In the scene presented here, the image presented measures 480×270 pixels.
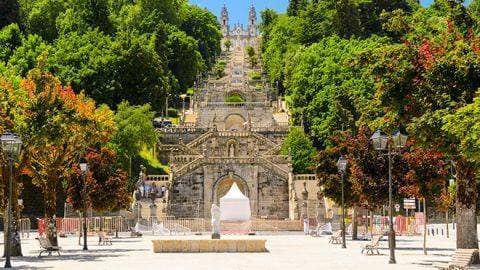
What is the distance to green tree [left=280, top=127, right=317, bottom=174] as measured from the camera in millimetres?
77125

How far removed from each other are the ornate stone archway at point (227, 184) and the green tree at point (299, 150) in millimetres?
6955

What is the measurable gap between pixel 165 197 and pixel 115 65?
1785 cm

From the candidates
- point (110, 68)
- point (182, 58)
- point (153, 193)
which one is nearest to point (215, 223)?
point (153, 193)

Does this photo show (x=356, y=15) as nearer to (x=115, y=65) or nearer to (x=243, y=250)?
(x=115, y=65)

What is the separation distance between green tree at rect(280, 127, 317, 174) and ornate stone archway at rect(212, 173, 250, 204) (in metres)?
6.96

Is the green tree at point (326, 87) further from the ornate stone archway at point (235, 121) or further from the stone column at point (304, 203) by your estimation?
the stone column at point (304, 203)

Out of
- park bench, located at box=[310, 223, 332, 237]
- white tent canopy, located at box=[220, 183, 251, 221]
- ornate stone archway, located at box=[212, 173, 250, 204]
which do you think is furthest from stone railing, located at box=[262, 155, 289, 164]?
white tent canopy, located at box=[220, 183, 251, 221]

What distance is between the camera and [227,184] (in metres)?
72.1

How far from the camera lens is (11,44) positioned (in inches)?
3243

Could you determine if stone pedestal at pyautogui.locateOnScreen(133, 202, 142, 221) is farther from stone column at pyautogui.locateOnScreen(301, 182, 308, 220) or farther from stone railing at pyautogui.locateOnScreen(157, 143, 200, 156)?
stone railing at pyautogui.locateOnScreen(157, 143, 200, 156)

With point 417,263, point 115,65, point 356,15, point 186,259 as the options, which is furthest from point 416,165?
point 356,15

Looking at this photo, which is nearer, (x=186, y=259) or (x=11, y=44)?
(x=186, y=259)

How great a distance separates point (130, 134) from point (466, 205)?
44.9m

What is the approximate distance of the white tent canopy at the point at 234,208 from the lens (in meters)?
50.9
